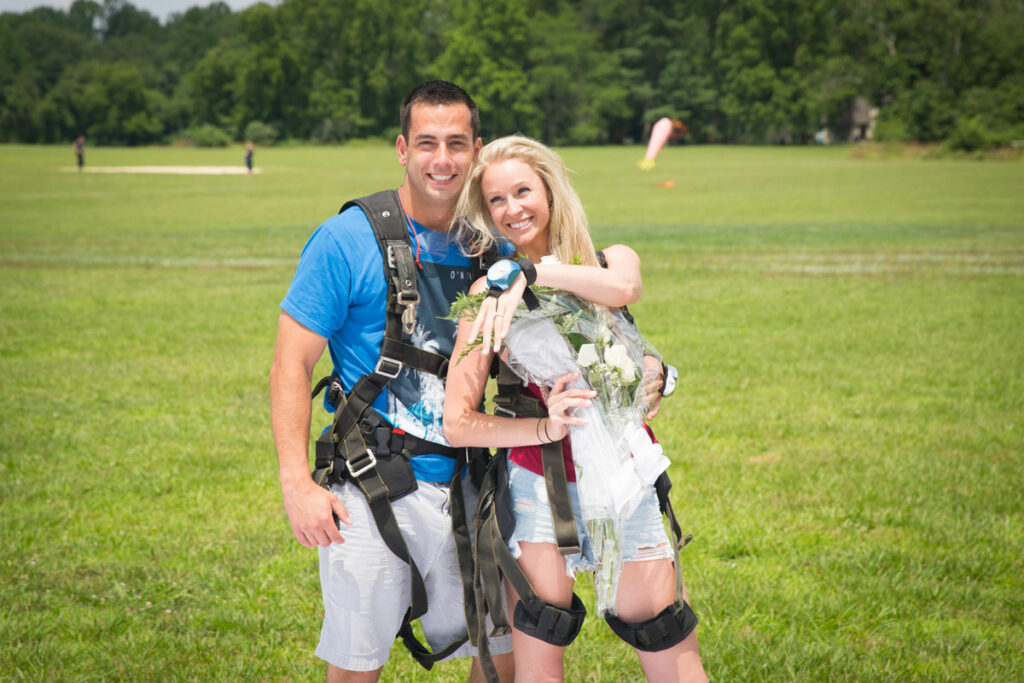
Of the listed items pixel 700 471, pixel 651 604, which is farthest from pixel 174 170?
pixel 651 604

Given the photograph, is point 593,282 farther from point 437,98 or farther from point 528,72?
point 528,72

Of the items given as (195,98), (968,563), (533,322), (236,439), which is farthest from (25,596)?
(195,98)

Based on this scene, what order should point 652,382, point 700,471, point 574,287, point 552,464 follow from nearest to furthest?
1. point 574,287
2. point 552,464
3. point 652,382
4. point 700,471

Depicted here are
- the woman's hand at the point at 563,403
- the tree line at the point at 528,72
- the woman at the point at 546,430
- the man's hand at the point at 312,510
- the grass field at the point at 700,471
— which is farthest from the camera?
the tree line at the point at 528,72

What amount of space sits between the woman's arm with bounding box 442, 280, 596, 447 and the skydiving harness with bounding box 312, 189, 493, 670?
239 mm

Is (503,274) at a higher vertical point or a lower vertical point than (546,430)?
higher

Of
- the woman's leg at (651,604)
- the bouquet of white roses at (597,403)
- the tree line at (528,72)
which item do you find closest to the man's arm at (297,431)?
the bouquet of white roses at (597,403)

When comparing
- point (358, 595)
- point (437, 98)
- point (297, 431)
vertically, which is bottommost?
point (358, 595)

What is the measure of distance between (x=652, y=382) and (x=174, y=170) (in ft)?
185

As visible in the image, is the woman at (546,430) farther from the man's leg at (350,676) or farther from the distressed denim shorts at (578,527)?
the man's leg at (350,676)

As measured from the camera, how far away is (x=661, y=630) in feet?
8.79

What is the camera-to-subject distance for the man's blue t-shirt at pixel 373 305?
286 centimetres

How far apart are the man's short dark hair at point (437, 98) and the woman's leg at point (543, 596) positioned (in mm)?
1409

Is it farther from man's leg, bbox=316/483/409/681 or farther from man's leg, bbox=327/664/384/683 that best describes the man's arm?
man's leg, bbox=327/664/384/683
